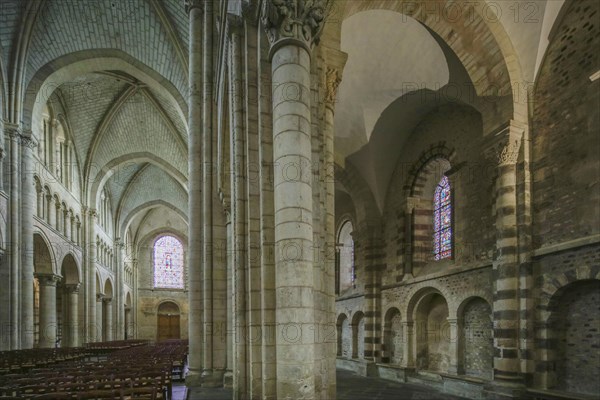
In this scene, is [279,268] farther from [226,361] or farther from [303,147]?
[226,361]

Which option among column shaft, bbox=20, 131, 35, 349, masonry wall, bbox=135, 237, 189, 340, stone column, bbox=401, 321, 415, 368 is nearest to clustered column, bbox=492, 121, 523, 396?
stone column, bbox=401, 321, 415, 368

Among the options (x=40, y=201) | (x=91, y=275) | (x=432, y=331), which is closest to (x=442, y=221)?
(x=432, y=331)

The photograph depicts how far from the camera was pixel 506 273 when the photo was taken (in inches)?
445

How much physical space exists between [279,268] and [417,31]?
960 centimetres

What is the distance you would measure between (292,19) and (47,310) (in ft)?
68.5

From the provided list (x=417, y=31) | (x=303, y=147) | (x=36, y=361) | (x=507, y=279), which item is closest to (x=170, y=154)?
(x=36, y=361)

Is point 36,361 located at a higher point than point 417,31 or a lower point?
lower

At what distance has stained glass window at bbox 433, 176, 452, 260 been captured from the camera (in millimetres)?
16469

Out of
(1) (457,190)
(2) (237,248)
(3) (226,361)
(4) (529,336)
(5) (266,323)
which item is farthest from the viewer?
(1) (457,190)

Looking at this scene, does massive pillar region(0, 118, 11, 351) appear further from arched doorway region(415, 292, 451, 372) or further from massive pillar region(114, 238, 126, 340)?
massive pillar region(114, 238, 126, 340)

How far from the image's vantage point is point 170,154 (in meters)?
28.9

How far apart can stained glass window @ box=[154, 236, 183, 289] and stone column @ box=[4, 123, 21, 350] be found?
28614 millimetres

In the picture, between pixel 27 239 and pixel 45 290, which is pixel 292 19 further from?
pixel 45 290

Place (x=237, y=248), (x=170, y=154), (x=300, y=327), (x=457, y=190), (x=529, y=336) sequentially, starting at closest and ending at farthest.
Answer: (x=300, y=327) → (x=237, y=248) → (x=529, y=336) → (x=457, y=190) → (x=170, y=154)
